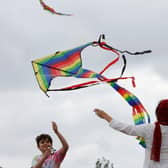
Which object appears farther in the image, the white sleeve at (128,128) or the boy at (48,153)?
the boy at (48,153)

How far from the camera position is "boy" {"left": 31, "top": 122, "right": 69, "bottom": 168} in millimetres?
9375

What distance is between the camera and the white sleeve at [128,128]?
7781 millimetres

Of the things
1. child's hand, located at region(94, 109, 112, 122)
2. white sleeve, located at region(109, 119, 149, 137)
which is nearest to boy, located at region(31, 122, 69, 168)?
child's hand, located at region(94, 109, 112, 122)

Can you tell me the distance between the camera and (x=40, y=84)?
1082cm

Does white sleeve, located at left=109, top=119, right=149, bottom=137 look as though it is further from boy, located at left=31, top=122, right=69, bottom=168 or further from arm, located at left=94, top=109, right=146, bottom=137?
boy, located at left=31, top=122, right=69, bottom=168

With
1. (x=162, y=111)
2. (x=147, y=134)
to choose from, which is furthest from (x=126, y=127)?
(x=162, y=111)

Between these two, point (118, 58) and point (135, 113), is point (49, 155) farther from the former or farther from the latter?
Answer: point (118, 58)

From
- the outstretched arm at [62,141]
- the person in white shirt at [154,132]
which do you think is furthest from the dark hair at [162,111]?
the outstretched arm at [62,141]

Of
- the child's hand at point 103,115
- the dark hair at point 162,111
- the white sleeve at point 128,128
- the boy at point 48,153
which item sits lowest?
the boy at point 48,153

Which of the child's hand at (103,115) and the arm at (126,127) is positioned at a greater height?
the child's hand at (103,115)

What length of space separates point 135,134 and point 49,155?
6.69ft

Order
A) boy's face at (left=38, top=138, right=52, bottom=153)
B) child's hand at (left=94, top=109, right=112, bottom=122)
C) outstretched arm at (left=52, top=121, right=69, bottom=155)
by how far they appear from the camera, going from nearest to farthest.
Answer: child's hand at (left=94, top=109, right=112, bottom=122) < outstretched arm at (left=52, top=121, right=69, bottom=155) < boy's face at (left=38, top=138, right=52, bottom=153)

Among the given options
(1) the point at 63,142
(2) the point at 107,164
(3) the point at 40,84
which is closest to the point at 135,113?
(1) the point at 63,142

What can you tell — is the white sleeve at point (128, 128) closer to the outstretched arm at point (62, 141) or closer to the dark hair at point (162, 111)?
the dark hair at point (162, 111)
